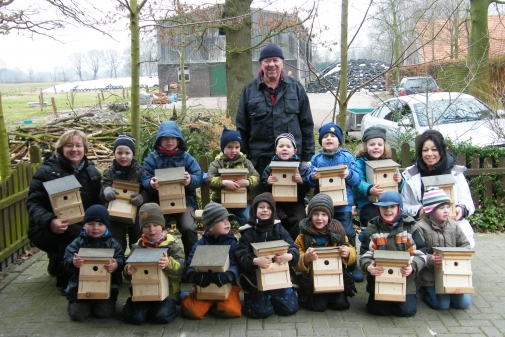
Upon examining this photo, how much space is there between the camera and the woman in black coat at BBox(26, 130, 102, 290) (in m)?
4.86

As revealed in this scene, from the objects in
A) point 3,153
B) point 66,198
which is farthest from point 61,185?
point 3,153

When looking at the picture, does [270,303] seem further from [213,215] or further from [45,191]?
[45,191]

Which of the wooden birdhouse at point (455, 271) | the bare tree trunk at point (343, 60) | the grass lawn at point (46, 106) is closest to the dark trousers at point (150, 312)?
the wooden birdhouse at point (455, 271)

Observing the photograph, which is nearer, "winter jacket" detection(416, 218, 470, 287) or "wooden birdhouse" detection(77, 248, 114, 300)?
"wooden birdhouse" detection(77, 248, 114, 300)

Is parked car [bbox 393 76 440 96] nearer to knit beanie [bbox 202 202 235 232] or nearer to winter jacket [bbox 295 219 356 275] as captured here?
winter jacket [bbox 295 219 356 275]

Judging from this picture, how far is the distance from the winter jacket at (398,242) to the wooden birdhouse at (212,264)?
4.10 feet

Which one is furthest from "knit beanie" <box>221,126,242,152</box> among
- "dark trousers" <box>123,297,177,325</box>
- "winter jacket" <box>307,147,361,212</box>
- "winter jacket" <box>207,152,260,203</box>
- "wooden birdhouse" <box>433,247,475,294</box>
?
"wooden birdhouse" <box>433,247,475,294</box>

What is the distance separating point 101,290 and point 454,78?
9.23m

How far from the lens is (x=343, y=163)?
17.0 feet

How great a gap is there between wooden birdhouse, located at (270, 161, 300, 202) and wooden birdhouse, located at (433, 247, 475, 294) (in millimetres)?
1531

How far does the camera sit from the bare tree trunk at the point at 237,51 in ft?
42.9

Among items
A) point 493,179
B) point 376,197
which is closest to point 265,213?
point 376,197

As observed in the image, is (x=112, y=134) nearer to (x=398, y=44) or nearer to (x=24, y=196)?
(x=24, y=196)

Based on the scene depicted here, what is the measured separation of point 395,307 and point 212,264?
176 cm
